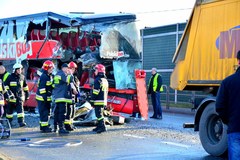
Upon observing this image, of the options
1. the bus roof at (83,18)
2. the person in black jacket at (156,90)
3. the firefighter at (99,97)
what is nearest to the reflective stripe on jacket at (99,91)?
the firefighter at (99,97)

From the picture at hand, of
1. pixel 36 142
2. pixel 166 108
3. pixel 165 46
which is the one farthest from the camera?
pixel 165 46

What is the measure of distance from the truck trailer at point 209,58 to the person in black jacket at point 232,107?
7.46 feet

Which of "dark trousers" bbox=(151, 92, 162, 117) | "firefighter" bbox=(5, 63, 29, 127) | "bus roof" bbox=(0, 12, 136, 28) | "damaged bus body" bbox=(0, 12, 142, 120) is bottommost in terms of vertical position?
"dark trousers" bbox=(151, 92, 162, 117)

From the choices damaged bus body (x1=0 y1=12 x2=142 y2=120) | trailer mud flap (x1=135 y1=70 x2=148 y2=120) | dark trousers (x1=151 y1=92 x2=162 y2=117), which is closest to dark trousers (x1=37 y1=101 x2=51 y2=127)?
damaged bus body (x1=0 y1=12 x2=142 y2=120)

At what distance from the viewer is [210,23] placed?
7.60m

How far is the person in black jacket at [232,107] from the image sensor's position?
4.66 metres

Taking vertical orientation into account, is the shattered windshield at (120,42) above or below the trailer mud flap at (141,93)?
above

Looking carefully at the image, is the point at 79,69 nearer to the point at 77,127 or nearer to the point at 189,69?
the point at 77,127

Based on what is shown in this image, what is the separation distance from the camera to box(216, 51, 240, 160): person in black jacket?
466cm

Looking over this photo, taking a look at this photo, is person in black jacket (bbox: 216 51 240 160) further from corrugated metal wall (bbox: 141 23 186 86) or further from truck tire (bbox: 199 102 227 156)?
corrugated metal wall (bbox: 141 23 186 86)

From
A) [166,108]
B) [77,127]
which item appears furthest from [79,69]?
[166,108]

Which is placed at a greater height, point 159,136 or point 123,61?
point 123,61

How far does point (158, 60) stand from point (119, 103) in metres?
8.79

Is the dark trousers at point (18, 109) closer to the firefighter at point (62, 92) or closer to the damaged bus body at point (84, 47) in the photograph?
the firefighter at point (62, 92)
